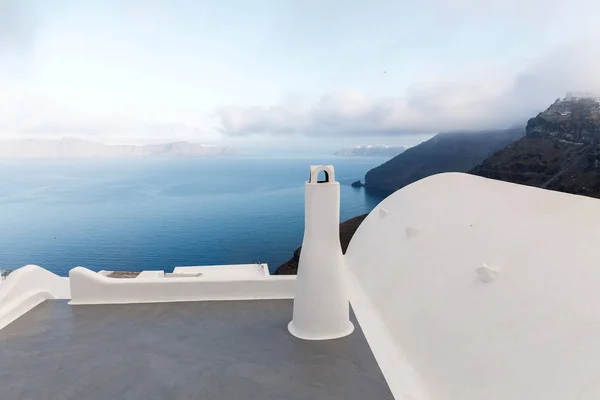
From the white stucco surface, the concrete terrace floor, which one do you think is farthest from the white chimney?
the white stucco surface

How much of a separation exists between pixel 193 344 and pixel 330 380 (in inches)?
78.5

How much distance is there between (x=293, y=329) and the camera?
5656 mm

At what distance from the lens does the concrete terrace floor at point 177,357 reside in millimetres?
4316

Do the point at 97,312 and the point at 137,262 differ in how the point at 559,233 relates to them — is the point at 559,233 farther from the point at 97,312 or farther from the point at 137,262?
the point at 137,262

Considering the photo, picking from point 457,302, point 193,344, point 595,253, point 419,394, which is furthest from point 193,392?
point 595,253

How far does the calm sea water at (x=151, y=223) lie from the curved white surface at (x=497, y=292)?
39.8 m

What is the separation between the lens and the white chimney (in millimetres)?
5395

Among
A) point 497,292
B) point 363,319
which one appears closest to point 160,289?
point 363,319

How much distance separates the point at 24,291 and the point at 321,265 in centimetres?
531

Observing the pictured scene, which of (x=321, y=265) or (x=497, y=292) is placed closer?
(x=497, y=292)

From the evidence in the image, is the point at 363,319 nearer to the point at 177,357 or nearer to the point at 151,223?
the point at 177,357

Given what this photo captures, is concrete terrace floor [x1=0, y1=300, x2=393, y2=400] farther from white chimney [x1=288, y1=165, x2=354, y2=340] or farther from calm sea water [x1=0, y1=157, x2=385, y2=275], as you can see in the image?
calm sea water [x1=0, y1=157, x2=385, y2=275]

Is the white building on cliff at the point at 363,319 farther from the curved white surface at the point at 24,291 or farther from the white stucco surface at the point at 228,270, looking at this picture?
the white stucco surface at the point at 228,270

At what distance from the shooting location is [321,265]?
541 cm
